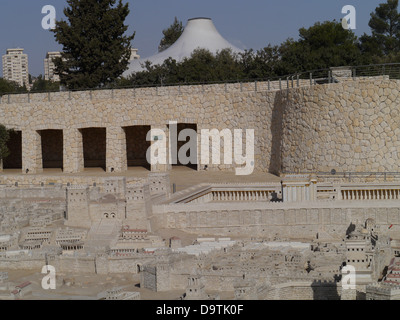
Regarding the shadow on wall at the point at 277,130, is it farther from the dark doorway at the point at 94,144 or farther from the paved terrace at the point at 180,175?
the dark doorway at the point at 94,144

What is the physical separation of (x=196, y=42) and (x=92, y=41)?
39.5 ft

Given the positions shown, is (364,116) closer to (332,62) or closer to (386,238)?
(386,238)

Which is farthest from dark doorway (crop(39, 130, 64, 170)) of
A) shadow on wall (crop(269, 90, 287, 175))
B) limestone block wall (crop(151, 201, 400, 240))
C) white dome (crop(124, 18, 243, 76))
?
limestone block wall (crop(151, 201, 400, 240))

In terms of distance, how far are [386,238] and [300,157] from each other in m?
7.10

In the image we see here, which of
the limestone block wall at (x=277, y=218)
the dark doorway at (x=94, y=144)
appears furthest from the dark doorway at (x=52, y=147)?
the limestone block wall at (x=277, y=218)

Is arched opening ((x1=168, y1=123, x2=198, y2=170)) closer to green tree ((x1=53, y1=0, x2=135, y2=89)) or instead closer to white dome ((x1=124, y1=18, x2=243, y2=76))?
green tree ((x1=53, y1=0, x2=135, y2=89))

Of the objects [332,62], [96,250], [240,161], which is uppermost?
[332,62]

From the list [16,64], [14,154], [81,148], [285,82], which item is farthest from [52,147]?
[16,64]

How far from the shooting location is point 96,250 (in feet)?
105

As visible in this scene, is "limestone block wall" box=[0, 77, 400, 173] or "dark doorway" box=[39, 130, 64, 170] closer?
"limestone block wall" box=[0, 77, 400, 173]

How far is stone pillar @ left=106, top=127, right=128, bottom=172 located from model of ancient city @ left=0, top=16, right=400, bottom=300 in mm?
75

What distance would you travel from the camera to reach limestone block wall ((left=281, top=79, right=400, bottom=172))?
122ft

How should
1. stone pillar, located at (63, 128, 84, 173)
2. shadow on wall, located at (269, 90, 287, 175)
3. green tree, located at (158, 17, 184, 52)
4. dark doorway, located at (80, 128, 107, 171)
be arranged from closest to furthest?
shadow on wall, located at (269, 90, 287, 175) < stone pillar, located at (63, 128, 84, 173) < dark doorway, located at (80, 128, 107, 171) < green tree, located at (158, 17, 184, 52)
